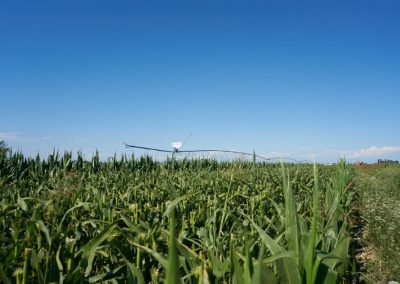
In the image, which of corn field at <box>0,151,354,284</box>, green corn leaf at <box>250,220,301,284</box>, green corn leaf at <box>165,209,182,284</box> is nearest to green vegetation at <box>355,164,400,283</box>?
corn field at <box>0,151,354,284</box>

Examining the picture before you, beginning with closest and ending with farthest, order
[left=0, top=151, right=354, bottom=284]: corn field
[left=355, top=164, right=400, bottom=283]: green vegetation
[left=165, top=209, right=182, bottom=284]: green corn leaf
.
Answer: [left=165, top=209, right=182, bottom=284]: green corn leaf
[left=0, top=151, right=354, bottom=284]: corn field
[left=355, top=164, right=400, bottom=283]: green vegetation

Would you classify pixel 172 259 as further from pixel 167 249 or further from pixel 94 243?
pixel 167 249

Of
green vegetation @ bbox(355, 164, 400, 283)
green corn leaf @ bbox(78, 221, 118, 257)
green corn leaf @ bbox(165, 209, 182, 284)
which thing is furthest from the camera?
green vegetation @ bbox(355, 164, 400, 283)

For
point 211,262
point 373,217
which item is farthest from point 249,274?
point 373,217

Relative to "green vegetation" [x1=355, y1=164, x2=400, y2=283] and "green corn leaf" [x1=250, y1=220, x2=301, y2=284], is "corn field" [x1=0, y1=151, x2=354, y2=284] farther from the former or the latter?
"green vegetation" [x1=355, y1=164, x2=400, y2=283]

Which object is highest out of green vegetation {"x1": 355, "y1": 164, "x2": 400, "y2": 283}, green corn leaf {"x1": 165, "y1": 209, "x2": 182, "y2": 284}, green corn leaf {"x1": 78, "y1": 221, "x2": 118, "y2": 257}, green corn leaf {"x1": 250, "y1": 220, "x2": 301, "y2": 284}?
green corn leaf {"x1": 165, "y1": 209, "x2": 182, "y2": 284}

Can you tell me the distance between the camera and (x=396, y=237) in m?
3.88

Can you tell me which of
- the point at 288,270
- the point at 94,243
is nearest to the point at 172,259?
the point at 288,270

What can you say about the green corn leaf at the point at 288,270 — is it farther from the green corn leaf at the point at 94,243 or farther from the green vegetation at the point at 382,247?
the green vegetation at the point at 382,247

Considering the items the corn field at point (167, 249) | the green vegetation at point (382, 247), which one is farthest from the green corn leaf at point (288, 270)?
the green vegetation at point (382, 247)

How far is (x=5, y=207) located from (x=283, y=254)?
5.68ft

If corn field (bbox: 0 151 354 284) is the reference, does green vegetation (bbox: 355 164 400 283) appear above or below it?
below

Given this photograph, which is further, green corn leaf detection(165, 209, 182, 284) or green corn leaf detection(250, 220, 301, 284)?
green corn leaf detection(250, 220, 301, 284)

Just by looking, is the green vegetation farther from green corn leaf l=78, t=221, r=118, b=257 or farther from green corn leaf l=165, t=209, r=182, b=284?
green corn leaf l=165, t=209, r=182, b=284
